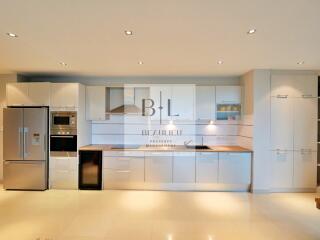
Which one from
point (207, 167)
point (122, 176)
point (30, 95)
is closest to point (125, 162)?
point (122, 176)

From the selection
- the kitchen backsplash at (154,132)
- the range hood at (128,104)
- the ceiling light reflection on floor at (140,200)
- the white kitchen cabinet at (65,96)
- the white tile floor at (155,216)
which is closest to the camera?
the white tile floor at (155,216)

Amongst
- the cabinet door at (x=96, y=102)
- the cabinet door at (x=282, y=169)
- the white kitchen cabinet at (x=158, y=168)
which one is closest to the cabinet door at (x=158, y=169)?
the white kitchen cabinet at (x=158, y=168)

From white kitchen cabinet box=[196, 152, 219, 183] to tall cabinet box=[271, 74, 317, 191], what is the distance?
109 centimetres

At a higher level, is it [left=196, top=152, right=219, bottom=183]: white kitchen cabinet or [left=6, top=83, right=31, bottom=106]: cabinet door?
[left=6, top=83, right=31, bottom=106]: cabinet door

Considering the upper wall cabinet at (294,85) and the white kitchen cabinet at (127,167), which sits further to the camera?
the white kitchen cabinet at (127,167)

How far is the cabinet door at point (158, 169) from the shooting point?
15.5ft

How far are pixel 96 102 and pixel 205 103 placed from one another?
2.33 meters

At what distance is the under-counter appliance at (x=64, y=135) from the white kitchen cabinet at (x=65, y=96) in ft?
0.59

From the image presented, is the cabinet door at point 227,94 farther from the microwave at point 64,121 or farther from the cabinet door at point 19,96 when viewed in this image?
the cabinet door at point 19,96

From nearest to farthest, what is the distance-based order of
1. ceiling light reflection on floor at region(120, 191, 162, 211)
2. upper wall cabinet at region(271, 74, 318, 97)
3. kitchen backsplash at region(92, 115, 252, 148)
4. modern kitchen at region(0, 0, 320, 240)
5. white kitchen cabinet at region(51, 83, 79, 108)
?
modern kitchen at region(0, 0, 320, 240), ceiling light reflection on floor at region(120, 191, 162, 211), upper wall cabinet at region(271, 74, 318, 97), white kitchen cabinet at region(51, 83, 79, 108), kitchen backsplash at region(92, 115, 252, 148)

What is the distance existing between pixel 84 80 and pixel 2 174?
106 inches

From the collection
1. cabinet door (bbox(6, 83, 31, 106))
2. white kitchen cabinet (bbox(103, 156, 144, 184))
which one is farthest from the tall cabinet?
cabinet door (bbox(6, 83, 31, 106))

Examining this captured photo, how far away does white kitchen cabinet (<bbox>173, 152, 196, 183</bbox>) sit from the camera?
15.5 feet

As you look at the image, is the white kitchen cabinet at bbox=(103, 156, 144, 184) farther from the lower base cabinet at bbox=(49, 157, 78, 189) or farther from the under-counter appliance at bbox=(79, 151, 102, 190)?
the lower base cabinet at bbox=(49, 157, 78, 189)
